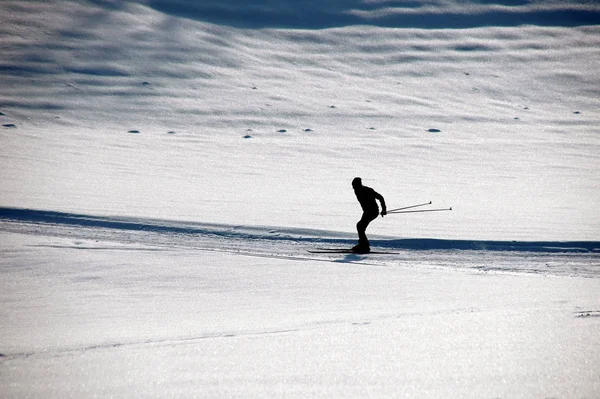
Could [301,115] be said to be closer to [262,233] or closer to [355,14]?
[262,233]

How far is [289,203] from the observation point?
15617 mm

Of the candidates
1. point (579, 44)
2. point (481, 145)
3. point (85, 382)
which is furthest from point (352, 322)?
point (579, 44)

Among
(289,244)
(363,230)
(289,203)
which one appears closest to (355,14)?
(289,203)

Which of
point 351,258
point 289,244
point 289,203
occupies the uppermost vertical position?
point 289,203

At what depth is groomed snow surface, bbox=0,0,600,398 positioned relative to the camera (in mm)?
4719

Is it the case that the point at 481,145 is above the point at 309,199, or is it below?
above

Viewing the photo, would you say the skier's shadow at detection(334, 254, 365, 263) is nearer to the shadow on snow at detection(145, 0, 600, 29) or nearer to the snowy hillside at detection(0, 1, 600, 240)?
the snowy hillside at detection(0, 1, 600, 240)

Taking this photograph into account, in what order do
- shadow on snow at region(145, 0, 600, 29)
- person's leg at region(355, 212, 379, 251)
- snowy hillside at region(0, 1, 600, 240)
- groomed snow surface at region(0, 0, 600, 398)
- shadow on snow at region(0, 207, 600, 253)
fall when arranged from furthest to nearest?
shadow on snow at region(145, 0, 600, 29), snowy hillside at region(0, 1, 600, 240), shadow on snow at region(0, 207, 600, 253), person's leg at region(355, 212, 379, 251), groomed snow surface at region(0, 0, 600, 398)

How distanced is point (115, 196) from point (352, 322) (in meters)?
10.9

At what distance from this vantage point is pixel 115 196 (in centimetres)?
1562

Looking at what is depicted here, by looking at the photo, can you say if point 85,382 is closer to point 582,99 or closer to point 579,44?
point 582,99

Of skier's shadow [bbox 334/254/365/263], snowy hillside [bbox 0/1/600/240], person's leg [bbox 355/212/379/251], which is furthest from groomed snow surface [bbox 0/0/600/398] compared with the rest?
person's leg [bbox 355/212/379/251]

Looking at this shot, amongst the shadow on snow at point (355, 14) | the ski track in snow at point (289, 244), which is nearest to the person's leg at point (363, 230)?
the ski track in snow at point (289, 244)

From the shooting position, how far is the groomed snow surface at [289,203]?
4.72 m
